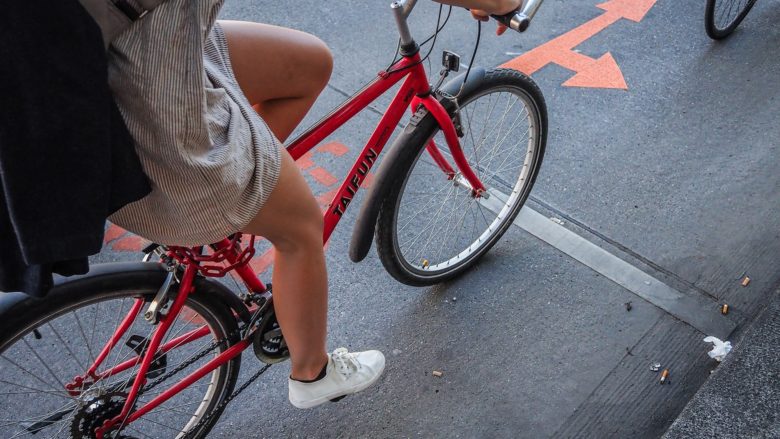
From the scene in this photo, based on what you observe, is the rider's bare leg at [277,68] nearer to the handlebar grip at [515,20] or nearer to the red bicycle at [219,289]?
the red bicycle at [219,289]

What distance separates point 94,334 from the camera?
241 centimetres

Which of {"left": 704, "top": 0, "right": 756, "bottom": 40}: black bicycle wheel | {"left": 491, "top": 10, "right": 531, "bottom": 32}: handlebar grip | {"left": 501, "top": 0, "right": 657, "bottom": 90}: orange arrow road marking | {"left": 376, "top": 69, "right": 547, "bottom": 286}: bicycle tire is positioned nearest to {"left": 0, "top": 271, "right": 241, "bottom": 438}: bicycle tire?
{"left": 376, "top": 69, "right": 547, "bottom": 286}: bicycle tire

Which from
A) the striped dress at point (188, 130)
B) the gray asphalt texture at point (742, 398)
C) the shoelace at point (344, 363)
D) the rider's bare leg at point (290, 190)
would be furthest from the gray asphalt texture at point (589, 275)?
the striped dress at point (188, 130)

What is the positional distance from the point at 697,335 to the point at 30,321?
2.32 metres

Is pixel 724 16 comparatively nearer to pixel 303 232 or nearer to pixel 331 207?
pixel 331 207

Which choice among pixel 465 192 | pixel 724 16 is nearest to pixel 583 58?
pixel 724 16

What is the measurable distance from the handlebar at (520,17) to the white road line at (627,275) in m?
1.28

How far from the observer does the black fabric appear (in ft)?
3.67

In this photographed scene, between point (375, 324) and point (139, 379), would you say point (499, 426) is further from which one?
point (139, 379)

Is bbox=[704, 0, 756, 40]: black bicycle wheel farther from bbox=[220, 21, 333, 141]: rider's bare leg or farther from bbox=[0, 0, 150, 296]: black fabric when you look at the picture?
bbox=[0, 0, 150, 296]: black fabric

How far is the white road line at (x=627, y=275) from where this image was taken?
2.75m

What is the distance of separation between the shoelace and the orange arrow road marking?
2.40 meters

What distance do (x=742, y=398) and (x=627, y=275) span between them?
30.2 inches

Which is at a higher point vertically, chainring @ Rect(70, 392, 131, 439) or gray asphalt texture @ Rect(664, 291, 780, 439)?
gray asphalt texture @ Rect(664, 291, 780, 439)
